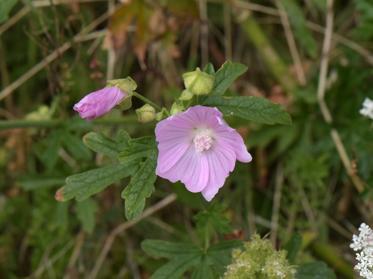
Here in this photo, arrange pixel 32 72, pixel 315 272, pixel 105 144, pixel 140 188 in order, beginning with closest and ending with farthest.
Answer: pixel 140 188 → pixel 105 144 → pixel 315 272 → pixel 32 72

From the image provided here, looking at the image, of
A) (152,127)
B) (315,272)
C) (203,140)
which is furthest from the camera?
(152,127)

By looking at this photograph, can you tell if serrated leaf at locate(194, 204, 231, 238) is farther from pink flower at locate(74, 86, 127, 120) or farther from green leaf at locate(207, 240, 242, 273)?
pink flower at locate(74, 86, 127, 120)

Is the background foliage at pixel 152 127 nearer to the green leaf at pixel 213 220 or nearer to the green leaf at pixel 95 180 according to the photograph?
the green leaf at pixel 213 220

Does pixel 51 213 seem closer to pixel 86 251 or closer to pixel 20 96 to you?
pixel 86 251

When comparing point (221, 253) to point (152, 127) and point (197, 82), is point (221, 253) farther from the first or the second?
point (152, 127)

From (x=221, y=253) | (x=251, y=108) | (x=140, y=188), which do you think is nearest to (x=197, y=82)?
(x=251, y=108)


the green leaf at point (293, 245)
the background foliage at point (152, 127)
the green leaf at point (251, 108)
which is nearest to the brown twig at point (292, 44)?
the background foliage at point (152, 127)
